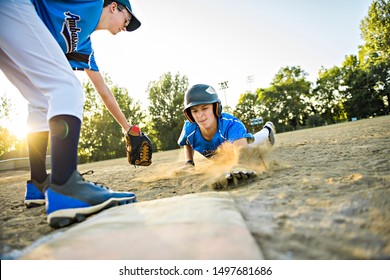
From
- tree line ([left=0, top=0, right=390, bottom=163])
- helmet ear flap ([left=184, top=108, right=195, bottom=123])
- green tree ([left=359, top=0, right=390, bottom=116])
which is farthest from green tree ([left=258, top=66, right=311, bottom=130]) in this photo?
helmet ear flap ([left=184, top=108, right=195, bottom=123])

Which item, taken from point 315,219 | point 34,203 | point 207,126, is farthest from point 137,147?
point 315,219

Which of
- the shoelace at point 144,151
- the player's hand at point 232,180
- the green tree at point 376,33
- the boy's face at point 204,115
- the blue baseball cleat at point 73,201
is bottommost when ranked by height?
the player's hand at point 232,180

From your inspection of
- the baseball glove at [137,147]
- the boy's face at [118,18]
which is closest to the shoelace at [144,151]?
the baseball glove at [137,147]

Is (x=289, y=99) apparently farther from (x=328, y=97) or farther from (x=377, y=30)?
(x=377, y=30)

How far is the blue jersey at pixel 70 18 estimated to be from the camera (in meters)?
1.38

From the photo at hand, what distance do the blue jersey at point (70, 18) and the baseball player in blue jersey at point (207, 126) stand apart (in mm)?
1439

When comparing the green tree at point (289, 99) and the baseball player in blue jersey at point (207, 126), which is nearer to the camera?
the baseball player in blue jersey at point (207, 126)

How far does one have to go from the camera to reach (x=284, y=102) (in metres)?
39.9

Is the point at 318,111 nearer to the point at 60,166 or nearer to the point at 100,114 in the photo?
the point at 100,114

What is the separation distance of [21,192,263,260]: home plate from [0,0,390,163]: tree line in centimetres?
1919

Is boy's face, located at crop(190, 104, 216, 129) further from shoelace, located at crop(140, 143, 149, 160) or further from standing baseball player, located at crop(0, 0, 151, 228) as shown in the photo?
standing baseball player, located at crop(0, 0, 151, 228)

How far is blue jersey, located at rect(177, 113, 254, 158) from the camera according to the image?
2775 millimetres

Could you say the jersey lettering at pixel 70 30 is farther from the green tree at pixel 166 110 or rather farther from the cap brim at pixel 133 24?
the green tree at pixel 166 110

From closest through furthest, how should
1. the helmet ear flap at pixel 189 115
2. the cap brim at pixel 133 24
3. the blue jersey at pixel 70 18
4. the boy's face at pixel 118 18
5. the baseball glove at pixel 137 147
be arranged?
the blue jersey at pixel 70 18 → the boy's face at pixel 118 18 → the cap brim at pixel 133 24 → the baseball glove at pixel 137 147 → the helmet ear flap at pixel 189 115
